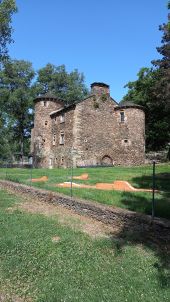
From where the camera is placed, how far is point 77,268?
23.1 feet

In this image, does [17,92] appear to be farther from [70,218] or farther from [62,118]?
[70,218]

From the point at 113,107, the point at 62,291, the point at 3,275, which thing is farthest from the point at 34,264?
the point at 113,107

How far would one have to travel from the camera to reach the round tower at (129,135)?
41.8 metres

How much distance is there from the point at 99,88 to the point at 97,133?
516cm

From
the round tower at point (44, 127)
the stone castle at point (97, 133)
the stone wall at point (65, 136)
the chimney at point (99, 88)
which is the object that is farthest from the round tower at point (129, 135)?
the round tower at point (44, 127)

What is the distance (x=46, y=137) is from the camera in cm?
4588

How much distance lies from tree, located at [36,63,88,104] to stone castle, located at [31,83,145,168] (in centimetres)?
2048

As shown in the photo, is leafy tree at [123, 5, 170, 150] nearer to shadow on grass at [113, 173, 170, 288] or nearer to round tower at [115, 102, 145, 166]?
round tower at [115, 102, 145, 166]

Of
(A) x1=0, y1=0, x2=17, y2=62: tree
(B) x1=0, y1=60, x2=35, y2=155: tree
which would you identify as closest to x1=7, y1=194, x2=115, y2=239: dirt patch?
(A) x1=0, y1=0, x2=17, y2=62: tree

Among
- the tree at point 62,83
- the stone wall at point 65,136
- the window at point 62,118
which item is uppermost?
the tree at point 62,83

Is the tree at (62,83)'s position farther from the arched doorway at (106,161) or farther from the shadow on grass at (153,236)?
the shadow on grass at (153,236)

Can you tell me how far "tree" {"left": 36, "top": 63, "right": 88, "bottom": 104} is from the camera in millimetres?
65000

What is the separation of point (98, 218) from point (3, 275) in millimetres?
4377

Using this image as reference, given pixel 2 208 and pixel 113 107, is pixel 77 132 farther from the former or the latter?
pixel 2 208
